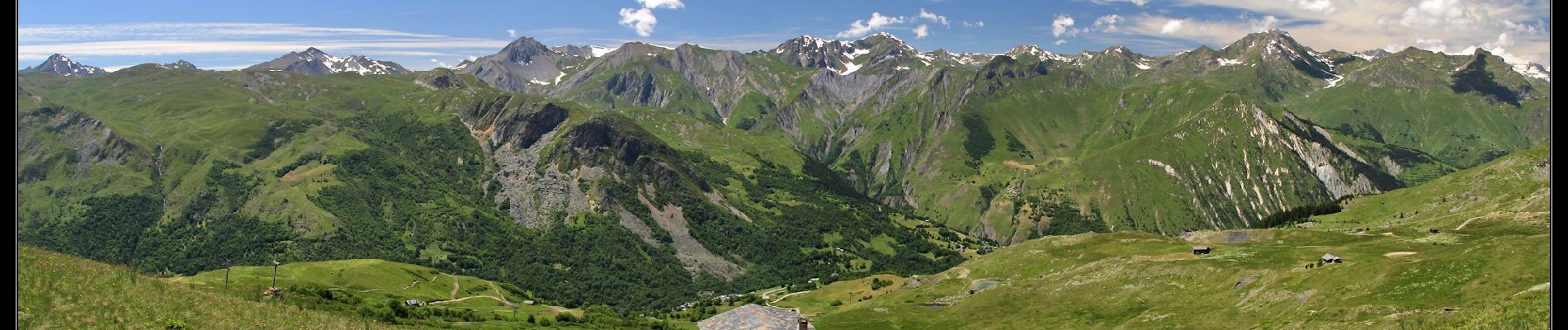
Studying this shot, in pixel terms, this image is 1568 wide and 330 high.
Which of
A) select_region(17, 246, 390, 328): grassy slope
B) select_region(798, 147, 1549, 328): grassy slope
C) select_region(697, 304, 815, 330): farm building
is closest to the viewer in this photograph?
select_region(17, 246, 390, 328): grassy slope

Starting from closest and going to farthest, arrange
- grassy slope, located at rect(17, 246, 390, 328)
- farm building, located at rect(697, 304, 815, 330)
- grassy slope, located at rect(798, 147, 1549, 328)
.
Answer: grassy slope, located at rect(17, 246, 390, 328) → grassy slope, located at rect(798, 147, 1549, 328) → farm building, located at rect(697, 304, 815, 330)

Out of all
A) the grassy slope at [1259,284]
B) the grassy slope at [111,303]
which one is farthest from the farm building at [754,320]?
the grassy slope at [111,303]

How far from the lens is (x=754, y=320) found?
109062mm

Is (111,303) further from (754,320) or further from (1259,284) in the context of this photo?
(1259,284)

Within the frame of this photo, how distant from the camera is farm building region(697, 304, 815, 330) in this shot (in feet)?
352

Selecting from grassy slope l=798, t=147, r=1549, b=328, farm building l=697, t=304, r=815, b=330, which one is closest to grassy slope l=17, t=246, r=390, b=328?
farm building l=697, t=304, r=815, b=330

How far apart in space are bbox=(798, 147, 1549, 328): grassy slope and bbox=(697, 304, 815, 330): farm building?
31.5m

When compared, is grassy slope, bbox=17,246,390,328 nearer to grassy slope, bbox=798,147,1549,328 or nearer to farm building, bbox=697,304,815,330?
farm building, bbox=697,304,815,330

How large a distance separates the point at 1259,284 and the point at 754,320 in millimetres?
63210

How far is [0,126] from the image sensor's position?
48.5 ft

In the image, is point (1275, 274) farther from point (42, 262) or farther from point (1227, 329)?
point (42, 262)

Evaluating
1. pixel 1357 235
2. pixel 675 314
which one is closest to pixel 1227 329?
pixel 1357 235

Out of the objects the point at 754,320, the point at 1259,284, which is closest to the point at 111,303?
the point at 754,320

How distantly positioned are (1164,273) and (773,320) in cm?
6103
